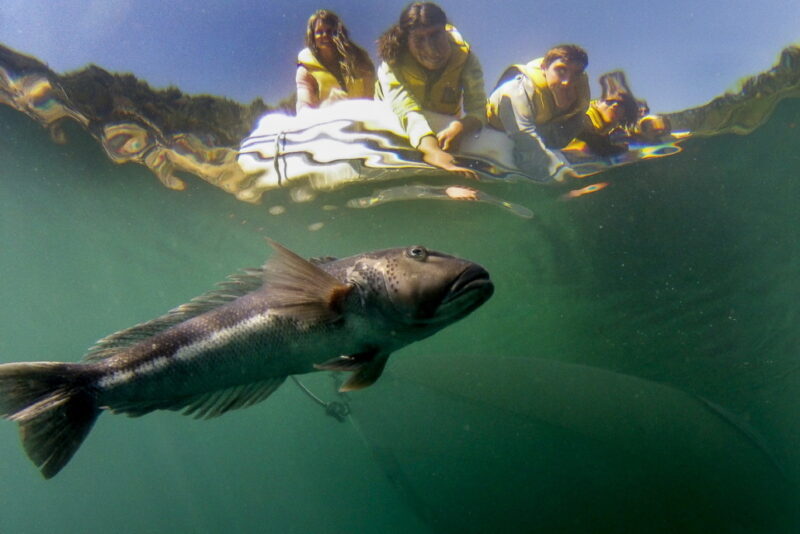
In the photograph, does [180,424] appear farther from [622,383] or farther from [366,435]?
[622,383]

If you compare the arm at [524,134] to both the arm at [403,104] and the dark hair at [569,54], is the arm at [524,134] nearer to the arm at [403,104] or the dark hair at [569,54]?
the dark hair at [569,54]

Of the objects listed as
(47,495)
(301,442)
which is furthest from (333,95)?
(47,495)

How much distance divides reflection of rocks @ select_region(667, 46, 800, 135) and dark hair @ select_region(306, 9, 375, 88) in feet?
17.9

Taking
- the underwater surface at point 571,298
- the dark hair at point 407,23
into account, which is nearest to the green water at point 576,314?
the underwater surface at point 571,298

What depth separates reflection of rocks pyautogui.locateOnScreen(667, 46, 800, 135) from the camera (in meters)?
6.78

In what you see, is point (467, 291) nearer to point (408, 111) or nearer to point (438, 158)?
point (408, 111)

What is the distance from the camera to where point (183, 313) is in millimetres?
2822

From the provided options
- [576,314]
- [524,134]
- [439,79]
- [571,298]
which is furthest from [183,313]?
[576,314]

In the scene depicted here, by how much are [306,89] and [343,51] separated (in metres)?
1.00

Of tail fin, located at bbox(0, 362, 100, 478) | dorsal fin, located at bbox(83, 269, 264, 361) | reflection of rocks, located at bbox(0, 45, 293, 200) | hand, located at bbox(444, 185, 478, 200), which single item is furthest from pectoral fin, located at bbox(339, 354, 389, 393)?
hand, located at bbox(444, 185, 478, 200)

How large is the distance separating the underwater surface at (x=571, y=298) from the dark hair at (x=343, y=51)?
2385 millimetres

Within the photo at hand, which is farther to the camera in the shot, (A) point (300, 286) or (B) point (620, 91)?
(B) point (620, 91)

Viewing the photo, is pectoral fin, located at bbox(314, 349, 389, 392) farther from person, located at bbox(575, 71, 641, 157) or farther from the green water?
the green water

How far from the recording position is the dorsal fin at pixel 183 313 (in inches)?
107
